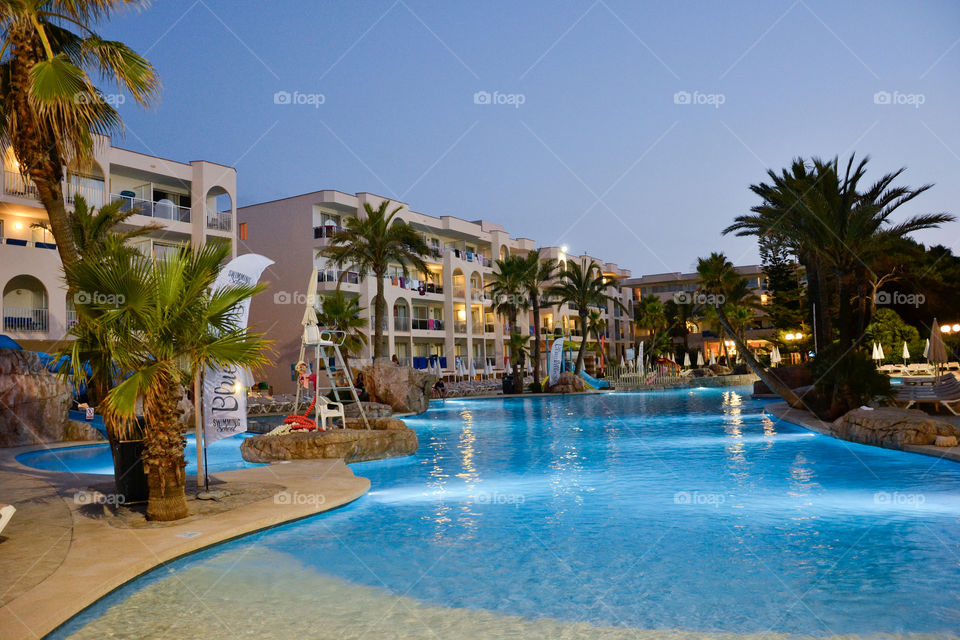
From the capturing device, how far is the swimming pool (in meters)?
4.98

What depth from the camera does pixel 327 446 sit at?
13.0 meters

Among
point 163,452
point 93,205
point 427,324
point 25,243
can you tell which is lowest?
point 163,452

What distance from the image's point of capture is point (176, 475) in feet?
24.2

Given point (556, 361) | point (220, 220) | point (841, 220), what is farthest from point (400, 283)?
point (841, 220)

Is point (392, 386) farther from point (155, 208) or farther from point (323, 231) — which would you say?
point (323, 231)

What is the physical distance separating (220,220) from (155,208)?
349 cm

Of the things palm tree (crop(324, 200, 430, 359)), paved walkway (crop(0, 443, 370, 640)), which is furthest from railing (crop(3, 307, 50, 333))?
paved walkway (crop(0, 443, 370, 640))

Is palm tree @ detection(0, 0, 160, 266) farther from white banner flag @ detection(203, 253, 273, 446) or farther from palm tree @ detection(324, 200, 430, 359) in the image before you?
palm tree @ detection(324, 200, 430, 359)

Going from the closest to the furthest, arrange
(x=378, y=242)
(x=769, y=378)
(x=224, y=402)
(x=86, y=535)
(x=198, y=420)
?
(x=86, y=535) → (x=198, y=420) → (x=224, y=402) → (x=769, y=378) → (x=378, y=242)

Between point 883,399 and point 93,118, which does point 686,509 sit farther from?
point 883,399

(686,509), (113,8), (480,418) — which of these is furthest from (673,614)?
(480,418)

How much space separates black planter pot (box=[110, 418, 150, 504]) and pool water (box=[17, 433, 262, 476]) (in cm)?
377

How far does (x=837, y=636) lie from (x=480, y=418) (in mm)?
19408

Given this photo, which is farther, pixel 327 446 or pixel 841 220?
pixel 841 220
